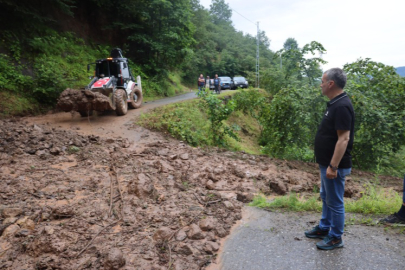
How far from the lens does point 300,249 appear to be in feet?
10.8

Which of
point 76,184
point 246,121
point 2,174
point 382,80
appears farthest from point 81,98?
point 246,121

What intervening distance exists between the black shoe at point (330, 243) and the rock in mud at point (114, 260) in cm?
227

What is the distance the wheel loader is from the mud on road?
6.97 feet

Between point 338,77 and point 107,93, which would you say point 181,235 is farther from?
point 107,93

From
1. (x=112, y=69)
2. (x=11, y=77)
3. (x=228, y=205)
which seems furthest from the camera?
(x=11, y=77)

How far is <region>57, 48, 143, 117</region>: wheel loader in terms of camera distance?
394 inches

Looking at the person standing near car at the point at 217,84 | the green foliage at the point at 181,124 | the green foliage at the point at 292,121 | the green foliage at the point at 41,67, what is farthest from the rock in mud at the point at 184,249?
the person standing near car at the point at 217,84

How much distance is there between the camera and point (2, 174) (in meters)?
5.45

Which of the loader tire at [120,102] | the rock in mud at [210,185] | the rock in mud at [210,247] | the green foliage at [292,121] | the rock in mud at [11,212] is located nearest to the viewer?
the rock in mud at [210,247]

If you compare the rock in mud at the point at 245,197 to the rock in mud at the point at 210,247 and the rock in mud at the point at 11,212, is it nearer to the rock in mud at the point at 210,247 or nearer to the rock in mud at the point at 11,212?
the rock in mud at the point at 210,247

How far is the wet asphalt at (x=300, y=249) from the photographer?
2992mm

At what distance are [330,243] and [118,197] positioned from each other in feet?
11.1

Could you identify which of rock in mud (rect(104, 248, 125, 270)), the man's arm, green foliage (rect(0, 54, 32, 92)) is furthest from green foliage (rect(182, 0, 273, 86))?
rock in mud (rect(104, 248, 125, 270))

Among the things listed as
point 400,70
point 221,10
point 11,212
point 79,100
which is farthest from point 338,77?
point 221,10
